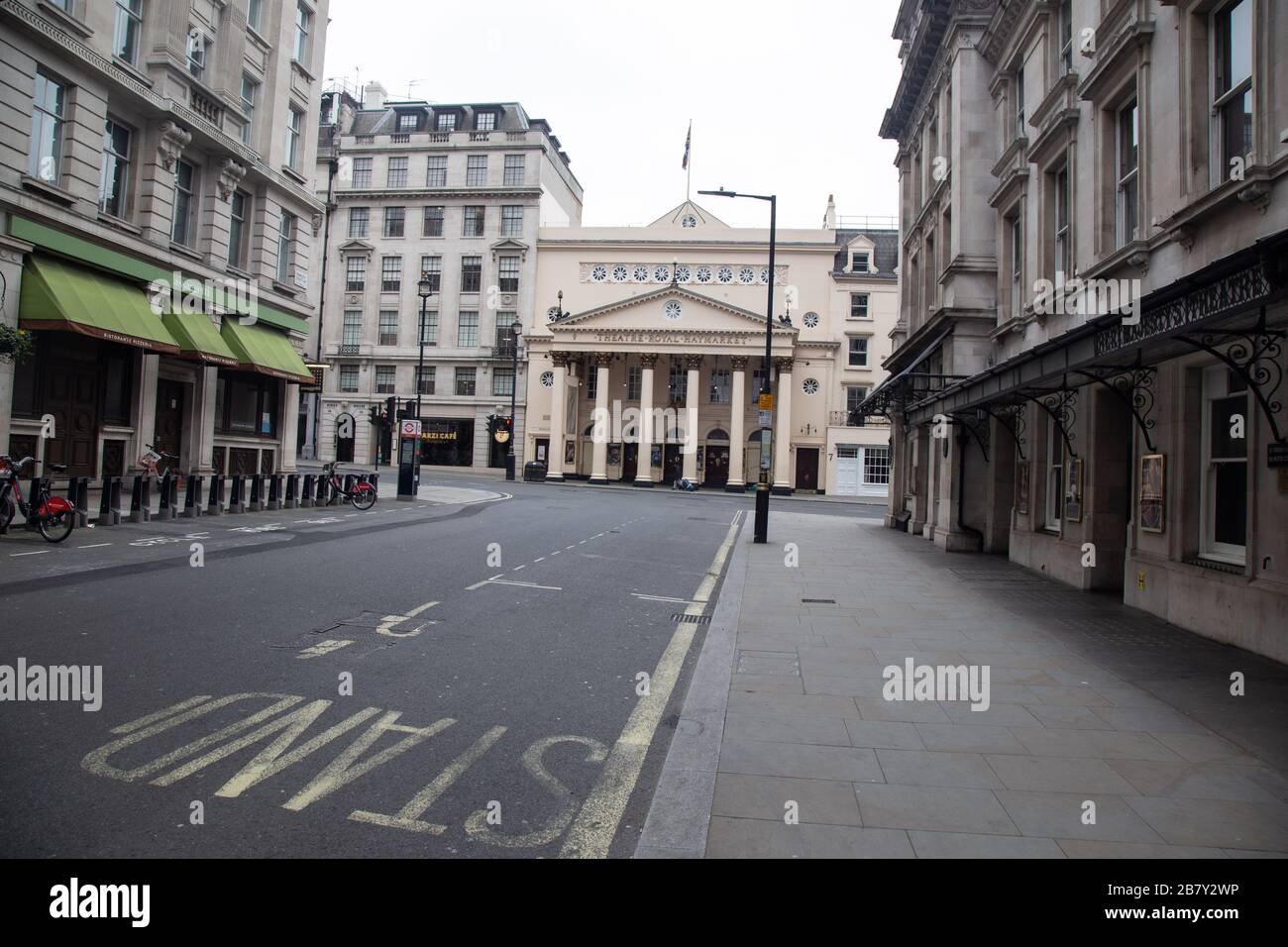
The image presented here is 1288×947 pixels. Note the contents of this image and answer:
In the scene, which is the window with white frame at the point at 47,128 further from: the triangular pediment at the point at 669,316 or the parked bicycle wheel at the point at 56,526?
the triangular pediment at the point at 669,316

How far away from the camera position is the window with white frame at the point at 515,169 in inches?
2485

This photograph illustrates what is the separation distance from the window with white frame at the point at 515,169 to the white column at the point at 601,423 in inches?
655

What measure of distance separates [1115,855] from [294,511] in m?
20.3

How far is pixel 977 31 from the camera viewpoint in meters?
19.3

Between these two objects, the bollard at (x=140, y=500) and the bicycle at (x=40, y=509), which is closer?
the bicycle at (x=40, y=509)

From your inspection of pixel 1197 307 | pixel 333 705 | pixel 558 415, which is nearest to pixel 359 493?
pixel 333 705

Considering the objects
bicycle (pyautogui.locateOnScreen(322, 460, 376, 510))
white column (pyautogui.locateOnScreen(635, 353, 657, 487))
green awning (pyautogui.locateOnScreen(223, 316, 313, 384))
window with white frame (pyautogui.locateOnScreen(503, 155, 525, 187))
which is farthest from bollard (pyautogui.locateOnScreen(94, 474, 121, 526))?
window with white frame (pyautogui.locateOnScreen(503, 155, 525, 187))

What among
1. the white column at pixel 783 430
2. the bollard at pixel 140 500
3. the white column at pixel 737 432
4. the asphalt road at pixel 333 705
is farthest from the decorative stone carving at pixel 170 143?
the white column at pixel 783 430

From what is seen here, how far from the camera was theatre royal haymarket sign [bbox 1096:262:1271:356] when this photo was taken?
5816mm

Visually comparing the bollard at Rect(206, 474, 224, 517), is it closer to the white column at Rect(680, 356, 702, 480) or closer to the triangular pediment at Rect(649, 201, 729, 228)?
the white column at Rect(680, 356, 702, 480)

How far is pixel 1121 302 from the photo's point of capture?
11.2 m
